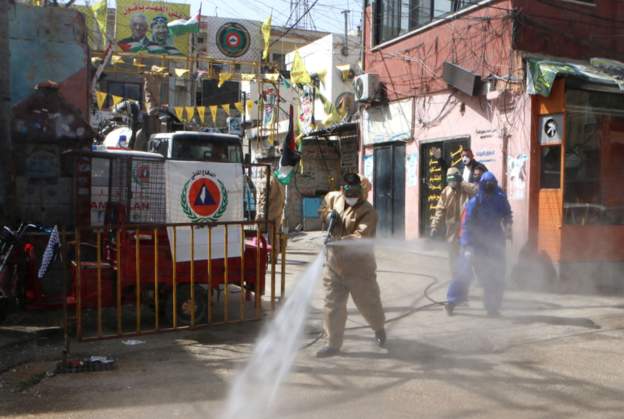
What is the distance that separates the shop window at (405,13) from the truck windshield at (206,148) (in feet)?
16.1

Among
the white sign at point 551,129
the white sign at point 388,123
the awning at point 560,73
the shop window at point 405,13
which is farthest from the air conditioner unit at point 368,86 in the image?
the white sign at point 551,129

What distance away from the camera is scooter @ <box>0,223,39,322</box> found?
6.25m

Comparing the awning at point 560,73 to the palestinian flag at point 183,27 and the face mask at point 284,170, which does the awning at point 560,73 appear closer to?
the face mask at point 284,170

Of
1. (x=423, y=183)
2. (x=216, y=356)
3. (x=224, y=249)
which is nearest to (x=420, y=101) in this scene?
(x=423, y=183)

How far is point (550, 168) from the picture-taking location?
10.0 m

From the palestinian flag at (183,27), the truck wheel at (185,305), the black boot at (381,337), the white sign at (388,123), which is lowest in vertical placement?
the black boot at (381,337)

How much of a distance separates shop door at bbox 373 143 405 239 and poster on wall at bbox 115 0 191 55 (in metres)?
15.3

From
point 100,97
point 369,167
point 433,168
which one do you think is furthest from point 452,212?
point 100,97

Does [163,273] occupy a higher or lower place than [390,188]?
lower

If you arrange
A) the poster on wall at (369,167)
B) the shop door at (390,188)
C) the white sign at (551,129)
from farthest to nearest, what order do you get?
the poster on wall at (369,167) → the shop door at (390,188) → the white sign at (551,129)

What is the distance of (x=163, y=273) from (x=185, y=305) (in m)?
0.47

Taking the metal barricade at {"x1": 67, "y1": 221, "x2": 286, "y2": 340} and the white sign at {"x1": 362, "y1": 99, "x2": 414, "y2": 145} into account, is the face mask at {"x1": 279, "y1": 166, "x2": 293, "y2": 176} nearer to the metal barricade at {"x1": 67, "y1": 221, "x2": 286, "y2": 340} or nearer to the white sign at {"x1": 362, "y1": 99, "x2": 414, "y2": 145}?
the white sign at {"x1": 362, "y1": 99, "x2": 414, "y2": 145}

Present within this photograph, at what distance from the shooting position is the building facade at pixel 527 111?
976cm

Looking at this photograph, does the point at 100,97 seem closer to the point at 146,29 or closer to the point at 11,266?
the point at 146,29
